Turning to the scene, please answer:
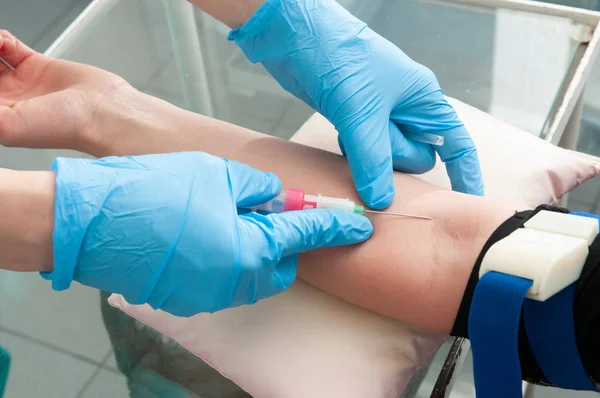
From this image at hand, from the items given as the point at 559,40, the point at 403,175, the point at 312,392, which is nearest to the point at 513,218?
the point at 403,175

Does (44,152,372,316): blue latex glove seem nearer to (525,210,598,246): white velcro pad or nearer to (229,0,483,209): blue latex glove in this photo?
(229,0,483,209): blue latex glove

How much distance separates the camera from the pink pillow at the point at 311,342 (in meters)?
1.11

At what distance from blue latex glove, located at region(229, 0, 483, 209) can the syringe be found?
1.8 inches

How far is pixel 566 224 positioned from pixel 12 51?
4.54 ft

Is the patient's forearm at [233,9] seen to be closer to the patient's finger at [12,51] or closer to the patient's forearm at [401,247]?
the patient's forearm at [401,247]

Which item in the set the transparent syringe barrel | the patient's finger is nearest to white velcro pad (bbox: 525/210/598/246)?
the transparent syringe barrel

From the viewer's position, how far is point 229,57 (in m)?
2.00

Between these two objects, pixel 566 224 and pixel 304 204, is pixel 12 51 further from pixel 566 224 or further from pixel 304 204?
pixel 566 224

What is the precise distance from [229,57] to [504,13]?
854 mm

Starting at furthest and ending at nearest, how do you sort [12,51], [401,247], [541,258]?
[12,51] < [401,247] < [541,258]

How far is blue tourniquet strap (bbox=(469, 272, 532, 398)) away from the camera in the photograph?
94cm

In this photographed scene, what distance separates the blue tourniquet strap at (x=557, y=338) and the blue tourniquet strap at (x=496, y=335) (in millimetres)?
41

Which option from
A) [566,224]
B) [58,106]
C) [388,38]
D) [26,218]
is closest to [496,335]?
[566,224]

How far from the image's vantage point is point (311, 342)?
3.77 ft
